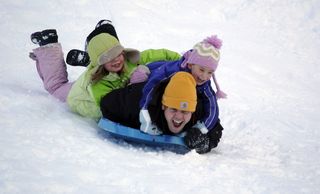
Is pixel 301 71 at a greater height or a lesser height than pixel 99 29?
lesser

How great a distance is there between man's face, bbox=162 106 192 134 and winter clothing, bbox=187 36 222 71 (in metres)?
0.42

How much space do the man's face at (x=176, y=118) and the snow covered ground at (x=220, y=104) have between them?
211mm

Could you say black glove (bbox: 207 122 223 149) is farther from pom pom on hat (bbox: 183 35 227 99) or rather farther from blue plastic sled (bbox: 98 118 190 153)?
pom pom on hat (bbox: 183 35 227 99)

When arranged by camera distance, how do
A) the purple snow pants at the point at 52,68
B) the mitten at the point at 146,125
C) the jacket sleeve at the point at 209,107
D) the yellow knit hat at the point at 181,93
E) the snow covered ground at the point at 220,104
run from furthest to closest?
the purple snow pants at the point at 52,68 → the jacket sleeve at the point at 209,107 → the mitten at the point at 146,125 → the yellow knit hat at the point at 181,93 → the snow covered ground at the point at 220,104

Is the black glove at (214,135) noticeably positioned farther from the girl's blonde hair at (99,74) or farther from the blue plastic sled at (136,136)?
the girl's blonde hair at (99,74)

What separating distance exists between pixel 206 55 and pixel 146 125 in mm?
665

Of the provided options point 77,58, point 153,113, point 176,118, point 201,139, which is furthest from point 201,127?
point 77,58

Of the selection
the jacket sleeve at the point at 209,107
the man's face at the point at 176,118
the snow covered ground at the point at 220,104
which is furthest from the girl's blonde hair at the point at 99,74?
the jacket sleeve at the point at 209,107

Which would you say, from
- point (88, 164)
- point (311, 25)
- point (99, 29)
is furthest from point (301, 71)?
point (88, 164)

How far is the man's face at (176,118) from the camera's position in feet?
9.50

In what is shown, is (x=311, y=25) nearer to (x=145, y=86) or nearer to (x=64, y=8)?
(x=64, y=8)

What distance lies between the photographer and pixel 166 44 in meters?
5.76

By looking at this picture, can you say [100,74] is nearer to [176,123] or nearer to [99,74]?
[99,74]

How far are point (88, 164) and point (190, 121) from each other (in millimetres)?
978
